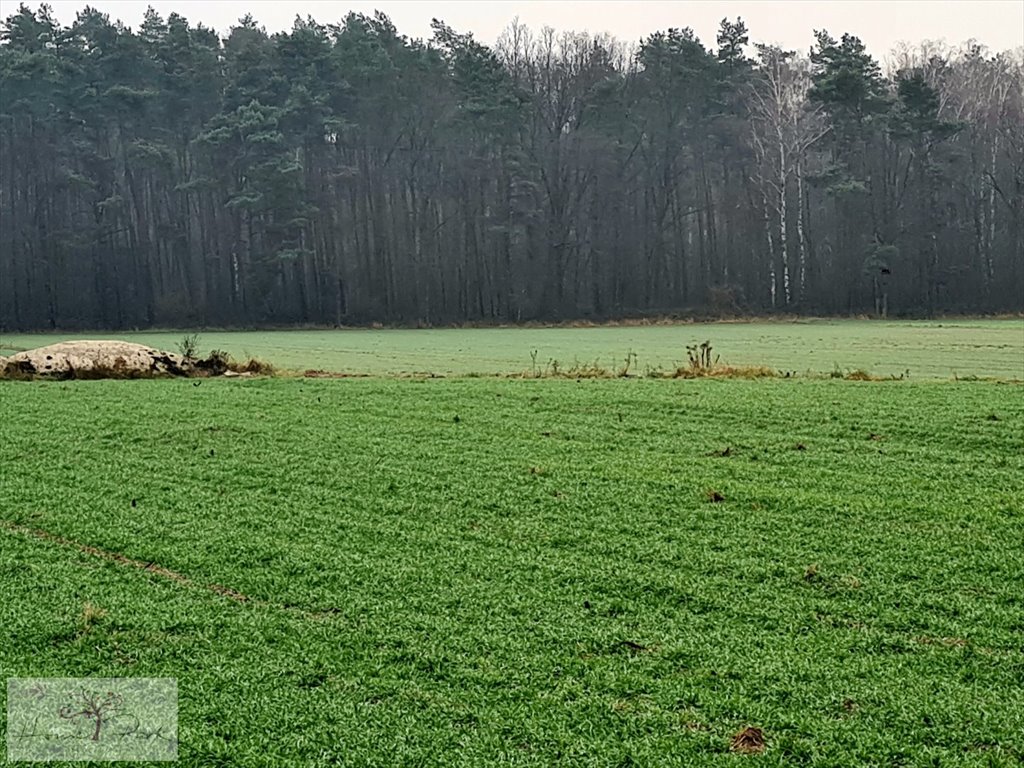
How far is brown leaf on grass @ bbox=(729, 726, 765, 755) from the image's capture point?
2.94 metres

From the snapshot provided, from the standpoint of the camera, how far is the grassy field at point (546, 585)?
3131 mm

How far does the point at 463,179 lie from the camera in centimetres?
4478

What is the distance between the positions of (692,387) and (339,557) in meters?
5.85

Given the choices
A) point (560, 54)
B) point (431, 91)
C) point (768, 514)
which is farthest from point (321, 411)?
point (560, 54)

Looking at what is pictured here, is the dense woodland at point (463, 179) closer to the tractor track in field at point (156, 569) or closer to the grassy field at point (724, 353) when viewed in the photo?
the grassy field at point (724, 353)

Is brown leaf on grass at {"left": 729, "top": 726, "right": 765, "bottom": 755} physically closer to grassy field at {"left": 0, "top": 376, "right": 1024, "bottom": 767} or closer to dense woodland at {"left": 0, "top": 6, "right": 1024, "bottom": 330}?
grassy field at {"left": 0, "top": 376, "right": 1024, "bottom": 767}

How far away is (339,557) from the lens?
486 centimetres

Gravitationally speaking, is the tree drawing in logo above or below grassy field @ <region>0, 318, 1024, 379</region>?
below

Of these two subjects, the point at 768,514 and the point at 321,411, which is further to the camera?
the point at 321,411

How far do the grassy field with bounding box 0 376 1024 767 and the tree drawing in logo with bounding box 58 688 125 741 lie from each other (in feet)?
0.66

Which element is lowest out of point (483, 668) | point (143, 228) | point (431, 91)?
point (483, 668)

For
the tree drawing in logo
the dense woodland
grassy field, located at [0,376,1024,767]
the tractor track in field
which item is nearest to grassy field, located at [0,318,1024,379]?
grassy field, located at [0,376,1024,767]

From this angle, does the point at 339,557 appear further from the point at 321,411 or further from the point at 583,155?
the point at 583,155

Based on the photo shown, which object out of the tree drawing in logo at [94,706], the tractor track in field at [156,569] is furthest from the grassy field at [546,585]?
the tree drawing in logo at [94,706]
